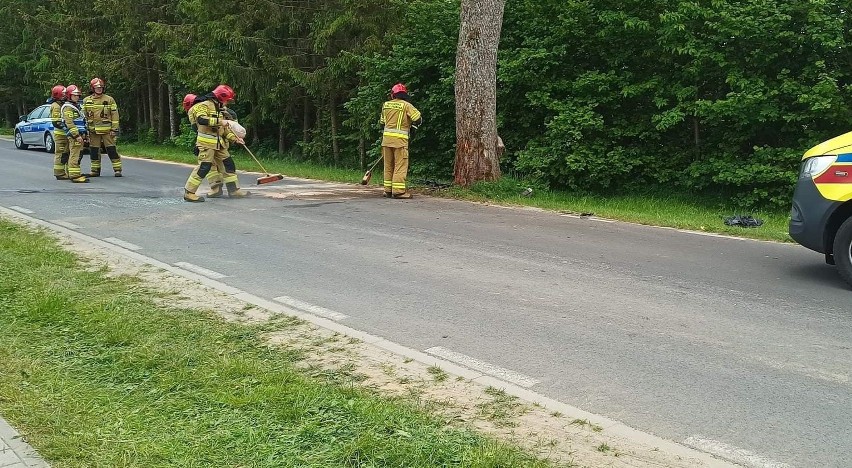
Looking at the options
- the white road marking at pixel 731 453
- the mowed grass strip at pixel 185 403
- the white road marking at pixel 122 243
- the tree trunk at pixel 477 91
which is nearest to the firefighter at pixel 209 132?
the white road marking at pixel 122 243

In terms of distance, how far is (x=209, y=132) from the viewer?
12273mm

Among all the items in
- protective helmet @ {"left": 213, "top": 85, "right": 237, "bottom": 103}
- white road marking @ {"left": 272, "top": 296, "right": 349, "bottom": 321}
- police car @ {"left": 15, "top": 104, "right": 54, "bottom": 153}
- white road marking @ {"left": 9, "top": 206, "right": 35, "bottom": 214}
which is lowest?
white road marking @ {"left": 272, "top": 296, "right": 349, "bottom": 321}

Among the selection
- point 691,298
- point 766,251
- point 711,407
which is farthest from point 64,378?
point 766,251

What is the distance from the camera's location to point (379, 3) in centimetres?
1839

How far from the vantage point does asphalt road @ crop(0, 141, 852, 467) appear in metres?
4.12

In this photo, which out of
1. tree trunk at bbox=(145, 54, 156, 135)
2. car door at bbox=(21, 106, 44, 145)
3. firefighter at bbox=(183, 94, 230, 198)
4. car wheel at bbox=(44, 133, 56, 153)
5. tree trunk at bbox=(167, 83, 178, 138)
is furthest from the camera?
tree trunk at bbox=(145, 54, 156, 135)

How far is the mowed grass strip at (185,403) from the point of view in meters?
3.35

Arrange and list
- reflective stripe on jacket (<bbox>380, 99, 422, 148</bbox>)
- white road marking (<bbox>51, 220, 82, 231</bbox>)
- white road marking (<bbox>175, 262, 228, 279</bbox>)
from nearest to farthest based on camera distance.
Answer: white road marking (<bbox>175, 262, 228, 279</bbox>)
white road marking (<bbox>51, 220, 82, 231</bbox>)
reflective stripe on jacket (<bbox>380, 99, 422, 148</bbox>)

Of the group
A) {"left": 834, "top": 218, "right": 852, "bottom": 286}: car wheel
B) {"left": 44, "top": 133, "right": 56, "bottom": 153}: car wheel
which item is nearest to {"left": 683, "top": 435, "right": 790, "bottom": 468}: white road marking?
{"left": 834, "top": 218, "right": 852, "bottom": 286}: car wheel

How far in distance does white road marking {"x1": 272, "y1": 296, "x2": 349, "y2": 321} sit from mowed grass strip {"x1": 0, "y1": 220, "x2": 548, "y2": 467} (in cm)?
68

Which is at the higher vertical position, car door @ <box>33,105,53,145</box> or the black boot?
car door @ <box>33,105,53,145</box>

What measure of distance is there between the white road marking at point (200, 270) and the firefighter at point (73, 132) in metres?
9.00

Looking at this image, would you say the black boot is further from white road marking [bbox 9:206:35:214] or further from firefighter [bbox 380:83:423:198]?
firefighter [bbox 380:83:423:198]

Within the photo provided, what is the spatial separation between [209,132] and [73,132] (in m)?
4.46
